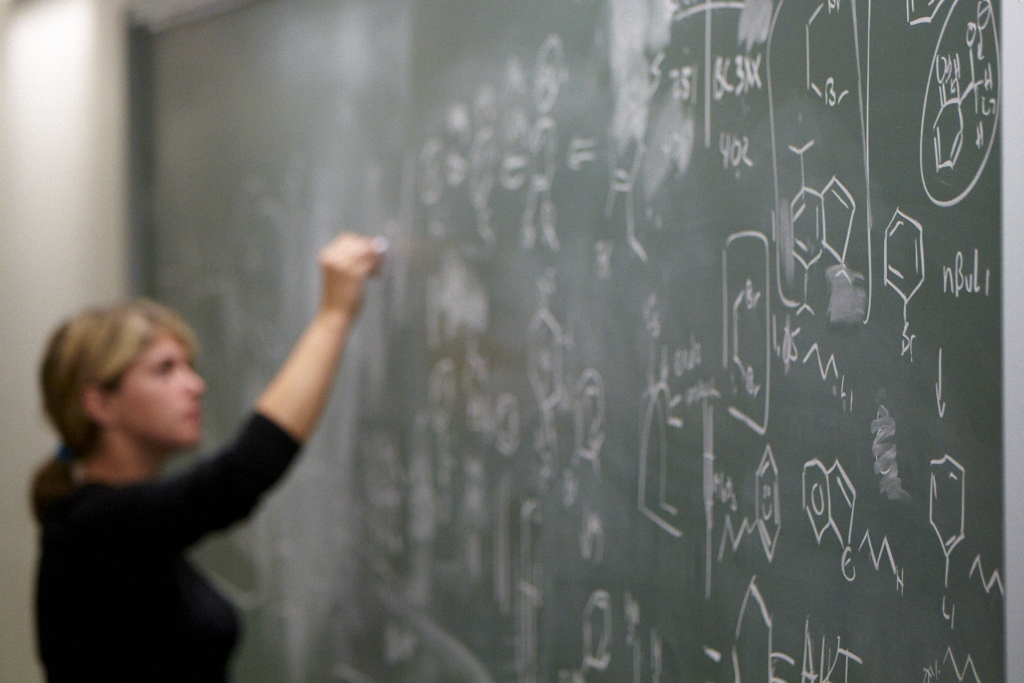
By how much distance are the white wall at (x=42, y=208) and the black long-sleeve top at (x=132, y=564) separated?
4.43 feet

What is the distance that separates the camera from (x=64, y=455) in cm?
197

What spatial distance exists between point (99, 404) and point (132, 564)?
0.31m

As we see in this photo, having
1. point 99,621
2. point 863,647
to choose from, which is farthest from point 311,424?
point 863,647

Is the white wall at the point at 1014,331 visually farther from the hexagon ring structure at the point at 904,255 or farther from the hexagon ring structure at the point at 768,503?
the hexagon ring structure at the point at 768,503

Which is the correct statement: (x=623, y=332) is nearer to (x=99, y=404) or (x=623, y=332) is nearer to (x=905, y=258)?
(x=905, y=258)

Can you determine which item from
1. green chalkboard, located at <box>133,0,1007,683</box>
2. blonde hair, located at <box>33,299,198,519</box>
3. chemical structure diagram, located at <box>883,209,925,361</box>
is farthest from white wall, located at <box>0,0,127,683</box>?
chemical structure diagram, located at <box>883,209,925,361</box>

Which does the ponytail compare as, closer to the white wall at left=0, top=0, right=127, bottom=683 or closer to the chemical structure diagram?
the white wall at left=0, top=0, right=127, bottom=683

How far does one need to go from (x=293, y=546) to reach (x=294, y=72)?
3.53 ft

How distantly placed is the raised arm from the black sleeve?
0.43 feet

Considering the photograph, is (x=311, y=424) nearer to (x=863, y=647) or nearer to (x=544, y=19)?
(x=544, y=19)

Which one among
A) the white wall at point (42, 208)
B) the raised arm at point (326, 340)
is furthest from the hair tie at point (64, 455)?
the white wall at point (42, 208)

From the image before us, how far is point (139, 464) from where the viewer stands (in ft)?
6.57

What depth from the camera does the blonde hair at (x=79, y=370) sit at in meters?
1.93

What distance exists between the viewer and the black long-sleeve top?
70.4 inches
